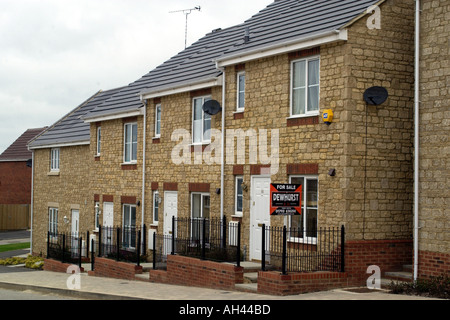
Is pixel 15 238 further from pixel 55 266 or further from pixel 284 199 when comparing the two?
pixel 284 199

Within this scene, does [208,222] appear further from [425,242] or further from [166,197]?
[425,242]

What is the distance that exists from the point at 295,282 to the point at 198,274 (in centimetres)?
363

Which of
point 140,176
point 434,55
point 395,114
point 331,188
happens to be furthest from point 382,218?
point 140,176

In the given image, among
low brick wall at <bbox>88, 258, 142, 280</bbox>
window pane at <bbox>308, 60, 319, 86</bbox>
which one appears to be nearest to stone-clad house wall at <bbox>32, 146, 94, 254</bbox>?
low brick wall at <bbox>88, 258, 142, 280</bbox>

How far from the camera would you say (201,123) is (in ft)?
68.8

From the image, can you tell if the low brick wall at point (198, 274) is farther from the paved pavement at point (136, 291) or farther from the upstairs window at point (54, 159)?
the upstairs window at point (54, 159)

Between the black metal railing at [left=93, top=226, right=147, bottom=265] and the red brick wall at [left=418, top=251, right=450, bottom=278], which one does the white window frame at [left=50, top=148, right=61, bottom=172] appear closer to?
the black metal railing at [left=93, top=226, right=147, bottom=265]

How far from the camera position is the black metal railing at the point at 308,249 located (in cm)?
1489

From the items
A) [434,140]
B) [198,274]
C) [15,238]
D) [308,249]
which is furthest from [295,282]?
[15,238]

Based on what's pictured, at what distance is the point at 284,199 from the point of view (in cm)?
1395

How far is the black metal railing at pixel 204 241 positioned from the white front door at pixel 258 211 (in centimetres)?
50

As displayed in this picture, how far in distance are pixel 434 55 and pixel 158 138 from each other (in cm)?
1128

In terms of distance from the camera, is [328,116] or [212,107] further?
[212,107]

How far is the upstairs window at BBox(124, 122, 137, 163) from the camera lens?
986 inches
